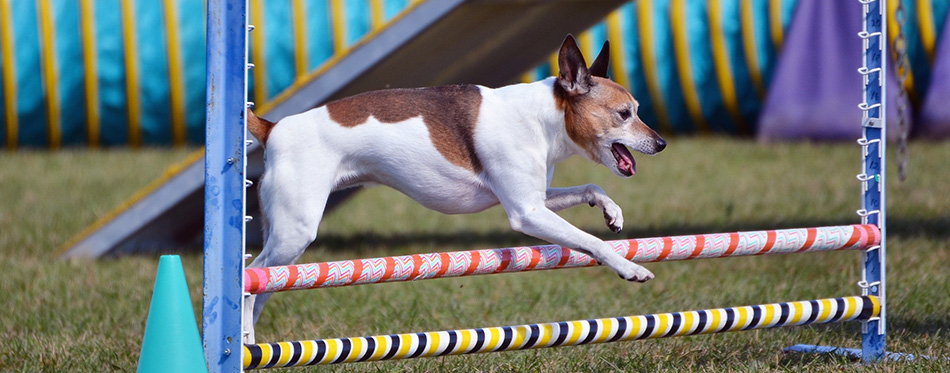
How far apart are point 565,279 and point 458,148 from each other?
2.38m

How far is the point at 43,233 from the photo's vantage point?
6.20 meters

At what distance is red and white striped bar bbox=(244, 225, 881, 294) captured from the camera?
102 inches

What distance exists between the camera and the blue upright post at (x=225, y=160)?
2.52 m

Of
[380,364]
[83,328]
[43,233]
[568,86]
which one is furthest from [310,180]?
[43,233]

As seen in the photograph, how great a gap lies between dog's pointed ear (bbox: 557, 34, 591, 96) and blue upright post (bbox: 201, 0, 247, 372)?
818 mm

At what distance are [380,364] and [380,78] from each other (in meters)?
1.57

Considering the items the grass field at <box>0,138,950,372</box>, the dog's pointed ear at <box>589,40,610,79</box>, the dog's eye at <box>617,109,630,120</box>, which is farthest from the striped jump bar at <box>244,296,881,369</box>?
the dog's pointed ear at <box>589,40,610,79</box>

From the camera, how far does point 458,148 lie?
9.13ft

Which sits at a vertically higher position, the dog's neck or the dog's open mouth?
the dog's neck

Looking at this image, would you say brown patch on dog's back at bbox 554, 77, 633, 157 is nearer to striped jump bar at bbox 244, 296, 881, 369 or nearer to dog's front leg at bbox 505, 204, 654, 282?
dog's front leg at bbox 505, 204, 654, 282

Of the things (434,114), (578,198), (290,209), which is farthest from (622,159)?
(290,209)

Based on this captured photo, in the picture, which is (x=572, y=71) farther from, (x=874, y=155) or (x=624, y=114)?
(x=874, y=155)

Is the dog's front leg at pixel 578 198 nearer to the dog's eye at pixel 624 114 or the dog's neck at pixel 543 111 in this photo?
the dog's neck at pixel 543 111

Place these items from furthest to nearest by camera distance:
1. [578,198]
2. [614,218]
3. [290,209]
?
[578,198], [614,218], [290,209]
